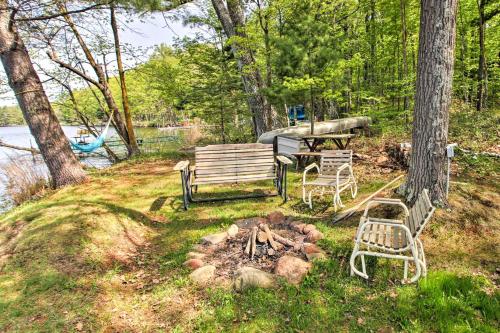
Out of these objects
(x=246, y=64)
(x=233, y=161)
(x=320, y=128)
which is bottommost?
(x=233, y=161)

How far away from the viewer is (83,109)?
11.7m

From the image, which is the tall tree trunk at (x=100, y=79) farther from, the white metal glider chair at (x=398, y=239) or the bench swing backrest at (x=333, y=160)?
the white metal glider chair at (x=398, y=239)

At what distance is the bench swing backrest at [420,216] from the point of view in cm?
243

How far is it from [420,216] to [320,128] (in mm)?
7005

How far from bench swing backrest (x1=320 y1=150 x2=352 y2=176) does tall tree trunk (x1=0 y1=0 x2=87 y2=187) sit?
5138 mm

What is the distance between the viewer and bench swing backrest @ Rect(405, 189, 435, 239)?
2434 millimetres

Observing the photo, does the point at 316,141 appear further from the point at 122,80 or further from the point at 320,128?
the point at 122,80

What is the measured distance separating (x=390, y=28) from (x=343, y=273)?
38.7ft

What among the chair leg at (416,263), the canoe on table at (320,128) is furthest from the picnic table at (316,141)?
the chair leg at (416,263)

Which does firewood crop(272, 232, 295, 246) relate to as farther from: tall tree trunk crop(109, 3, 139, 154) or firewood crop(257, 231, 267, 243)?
tall tree trunk crop(109, 3, 139, 154)

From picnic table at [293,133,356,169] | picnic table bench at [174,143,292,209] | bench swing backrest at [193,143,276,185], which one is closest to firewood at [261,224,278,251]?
picnic table bench at [174,143,292,209]

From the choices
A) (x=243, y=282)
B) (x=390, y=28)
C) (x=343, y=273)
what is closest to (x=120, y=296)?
(x=243, y=282)

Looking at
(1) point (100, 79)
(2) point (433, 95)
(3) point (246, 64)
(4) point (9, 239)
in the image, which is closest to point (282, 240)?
(2) point (433, 95)

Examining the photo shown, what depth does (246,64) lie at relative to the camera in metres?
9.04
